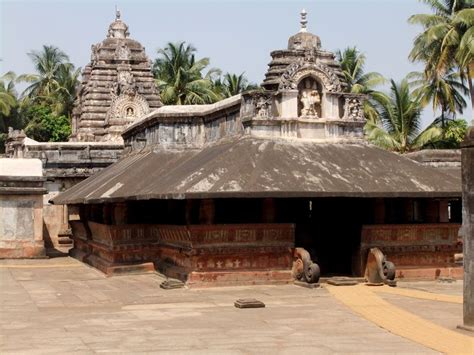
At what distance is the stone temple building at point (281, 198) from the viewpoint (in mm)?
18047

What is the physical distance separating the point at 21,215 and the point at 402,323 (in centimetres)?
1644

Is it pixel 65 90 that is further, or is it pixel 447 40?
pixel 65 90

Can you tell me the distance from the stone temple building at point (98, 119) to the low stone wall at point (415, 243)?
15.8 metres

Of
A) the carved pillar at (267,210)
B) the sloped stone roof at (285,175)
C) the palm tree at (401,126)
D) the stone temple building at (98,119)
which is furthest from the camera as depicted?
the palm tree at (401,126)

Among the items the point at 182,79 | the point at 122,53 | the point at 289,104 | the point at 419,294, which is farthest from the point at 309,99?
the point at 182,79

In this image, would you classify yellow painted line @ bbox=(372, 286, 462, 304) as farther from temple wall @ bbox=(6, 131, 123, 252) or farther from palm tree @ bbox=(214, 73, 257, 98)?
palm tree @ bbox=(214, 73, 257, 98)

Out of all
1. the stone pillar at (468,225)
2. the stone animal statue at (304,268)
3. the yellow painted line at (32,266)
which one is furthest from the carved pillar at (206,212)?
the yellow painted line at (32,266)

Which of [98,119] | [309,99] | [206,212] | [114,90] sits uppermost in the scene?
[114,90]

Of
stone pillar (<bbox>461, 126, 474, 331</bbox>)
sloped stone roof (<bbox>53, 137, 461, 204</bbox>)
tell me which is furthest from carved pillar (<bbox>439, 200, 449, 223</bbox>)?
stone pillar (<bbox>461, 126, 474, 331</bbox>)

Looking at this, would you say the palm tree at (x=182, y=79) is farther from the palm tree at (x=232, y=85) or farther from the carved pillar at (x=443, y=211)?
the carved pillar at (x=443, y=211)

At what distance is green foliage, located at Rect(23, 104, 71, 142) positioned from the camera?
216ft

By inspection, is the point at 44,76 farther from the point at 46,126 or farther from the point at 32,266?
the point at 32,266

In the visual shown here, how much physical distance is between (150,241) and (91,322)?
8393 mm

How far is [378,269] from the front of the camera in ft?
60.3
